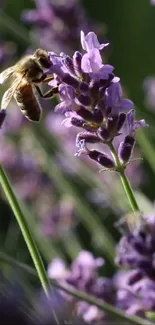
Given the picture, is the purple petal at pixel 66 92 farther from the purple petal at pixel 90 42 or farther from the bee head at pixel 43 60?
the bee head at pixel 43 60

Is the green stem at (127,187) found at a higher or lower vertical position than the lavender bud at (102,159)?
lower

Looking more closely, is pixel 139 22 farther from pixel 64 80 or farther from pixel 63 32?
pixel 64 80

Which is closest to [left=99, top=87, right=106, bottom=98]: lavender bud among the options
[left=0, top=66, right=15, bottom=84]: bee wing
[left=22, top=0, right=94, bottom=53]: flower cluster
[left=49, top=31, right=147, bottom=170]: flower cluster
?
[left=49, top=31, right=147, bottom=170]: flower cluster

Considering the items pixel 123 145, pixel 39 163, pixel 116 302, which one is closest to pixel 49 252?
pixel 39 163

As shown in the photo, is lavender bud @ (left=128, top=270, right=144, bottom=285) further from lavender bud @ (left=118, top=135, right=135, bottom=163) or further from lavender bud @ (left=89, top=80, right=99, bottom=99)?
lavender bud @ (left=89, top=80, right=99, bottom=99)

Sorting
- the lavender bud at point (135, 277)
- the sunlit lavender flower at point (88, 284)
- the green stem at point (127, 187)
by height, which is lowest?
the sunlit lavender flower at point (88, 284)

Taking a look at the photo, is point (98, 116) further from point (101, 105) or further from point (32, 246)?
point (32, 246)

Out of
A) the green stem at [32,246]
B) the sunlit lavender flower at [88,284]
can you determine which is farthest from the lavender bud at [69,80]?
the sunlit lavender flower at [88,284]
